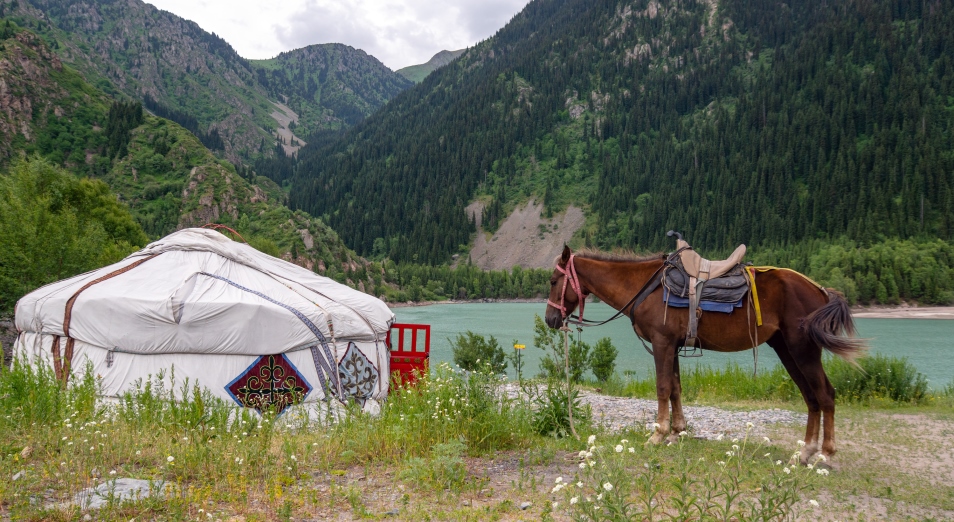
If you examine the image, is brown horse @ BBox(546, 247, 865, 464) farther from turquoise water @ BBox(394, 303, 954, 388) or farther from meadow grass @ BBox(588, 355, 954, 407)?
turquoise water @ BBox(394, 303, 954, 388)

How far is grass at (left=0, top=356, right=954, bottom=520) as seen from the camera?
11.9 feet

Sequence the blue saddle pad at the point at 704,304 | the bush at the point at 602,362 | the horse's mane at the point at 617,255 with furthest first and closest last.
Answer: the bush at the point at 602,362
the horse's mane at the point at 617,255
the blue saddle pad at the point at 704,304

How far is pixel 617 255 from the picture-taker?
6.50 meters

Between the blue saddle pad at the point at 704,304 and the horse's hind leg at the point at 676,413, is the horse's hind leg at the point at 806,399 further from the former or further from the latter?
the horse's hind leg at the point at 676,413

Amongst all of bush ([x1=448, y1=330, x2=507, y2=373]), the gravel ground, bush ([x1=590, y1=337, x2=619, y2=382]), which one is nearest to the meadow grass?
the gravel ground

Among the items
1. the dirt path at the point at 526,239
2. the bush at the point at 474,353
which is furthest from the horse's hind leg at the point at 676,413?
the dirt path at the point at 526,239

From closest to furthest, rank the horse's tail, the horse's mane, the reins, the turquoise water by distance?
the horse's tail, the reins, the horse's mane, the turquoise water

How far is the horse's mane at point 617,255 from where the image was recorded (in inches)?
250

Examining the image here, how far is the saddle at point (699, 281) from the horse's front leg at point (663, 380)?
225 mm

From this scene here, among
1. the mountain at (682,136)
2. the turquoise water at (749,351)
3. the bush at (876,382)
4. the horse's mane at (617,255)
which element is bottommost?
the turquoise water at (749,351)

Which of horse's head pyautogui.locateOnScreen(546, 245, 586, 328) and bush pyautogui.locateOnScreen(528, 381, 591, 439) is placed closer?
bush pyautogui.locateOnScreen(528, 381, 591, 439)

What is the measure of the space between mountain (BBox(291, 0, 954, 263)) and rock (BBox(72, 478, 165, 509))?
9047cm

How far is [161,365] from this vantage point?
8336 millimetres

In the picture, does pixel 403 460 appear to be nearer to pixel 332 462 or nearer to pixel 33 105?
pixel 332 462
